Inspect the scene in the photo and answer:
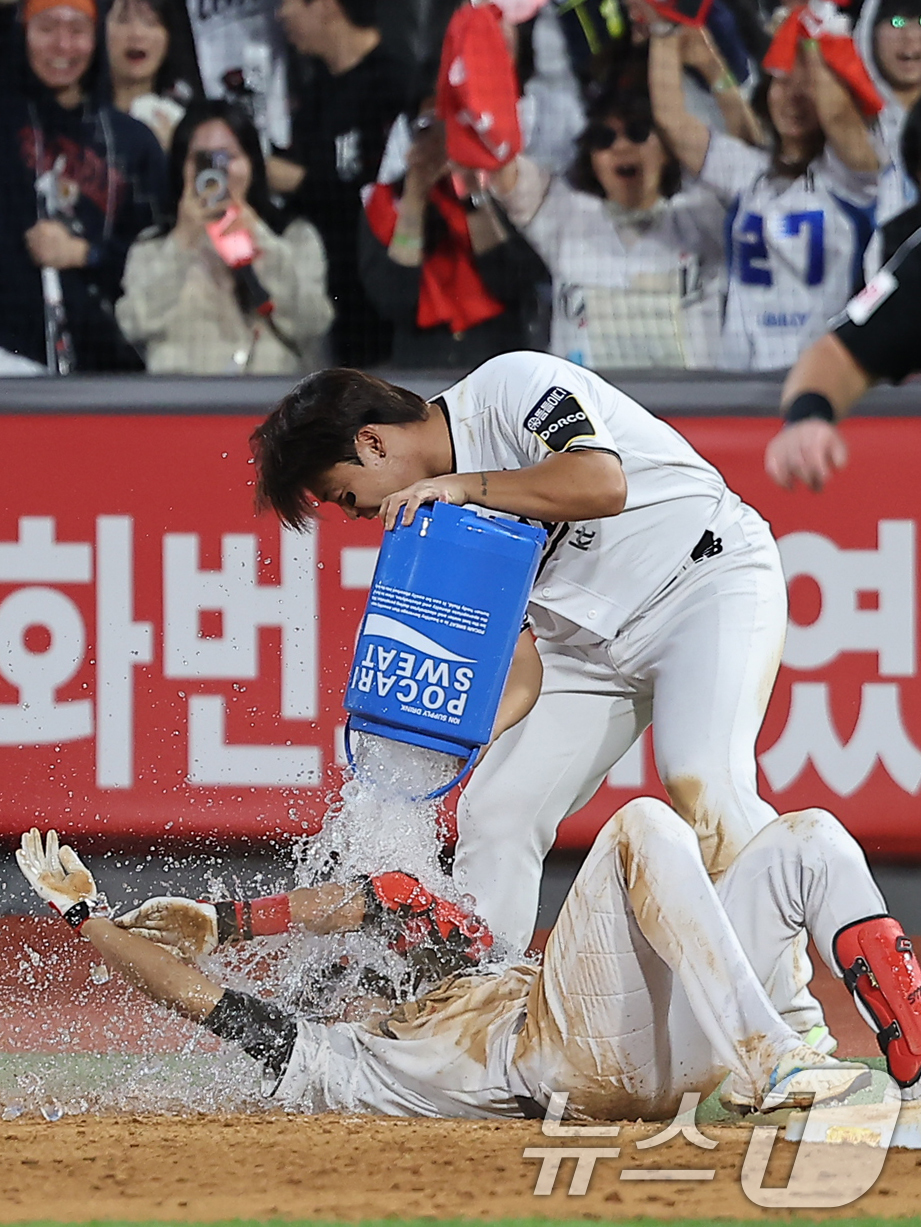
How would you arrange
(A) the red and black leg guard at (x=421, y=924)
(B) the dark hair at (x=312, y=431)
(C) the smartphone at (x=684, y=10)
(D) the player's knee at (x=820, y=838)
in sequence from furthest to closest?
(C) the smartphone at (x=684, y=10), (B) the dark hair at (x=312, y=431), (A) the red and black leg guard at (x=421, y=924), (D) the player's knee at (x=820, y=838)

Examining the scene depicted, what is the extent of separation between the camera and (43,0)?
584 centimetres

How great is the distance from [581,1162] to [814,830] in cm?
67

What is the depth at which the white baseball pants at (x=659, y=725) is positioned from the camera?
3.61 m

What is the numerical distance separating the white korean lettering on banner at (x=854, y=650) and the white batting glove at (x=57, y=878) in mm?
2756

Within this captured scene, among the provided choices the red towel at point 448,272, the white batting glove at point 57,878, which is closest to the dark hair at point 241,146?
the red towel at point 448,272

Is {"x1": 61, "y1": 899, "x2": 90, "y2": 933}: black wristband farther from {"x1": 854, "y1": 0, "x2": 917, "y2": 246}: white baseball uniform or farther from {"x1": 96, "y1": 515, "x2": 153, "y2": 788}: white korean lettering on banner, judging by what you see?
{"x1": 854, "y1": 0, "x2": 917, "y2": 246}: white baseball uniform

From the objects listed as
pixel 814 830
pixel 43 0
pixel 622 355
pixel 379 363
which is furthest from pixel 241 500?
pixel 814 830

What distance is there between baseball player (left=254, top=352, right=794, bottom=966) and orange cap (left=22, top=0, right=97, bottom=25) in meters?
2.93

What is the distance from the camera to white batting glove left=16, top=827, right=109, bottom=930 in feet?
10.2

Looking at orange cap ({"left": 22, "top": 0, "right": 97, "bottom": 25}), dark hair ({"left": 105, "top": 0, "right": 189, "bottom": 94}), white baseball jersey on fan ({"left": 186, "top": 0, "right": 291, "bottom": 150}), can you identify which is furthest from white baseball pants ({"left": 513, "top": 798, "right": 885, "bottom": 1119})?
orange cap ({"left": 22, "top": 0, "right": 97, "bottom": 25})

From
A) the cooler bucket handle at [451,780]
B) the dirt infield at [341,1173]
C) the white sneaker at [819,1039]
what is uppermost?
the cooler bucket handle at [451,780]

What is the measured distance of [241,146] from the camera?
5793 millimetres

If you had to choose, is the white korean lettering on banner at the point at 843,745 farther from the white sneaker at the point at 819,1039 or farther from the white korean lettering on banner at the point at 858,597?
the white sneaker at the point at 819,1039

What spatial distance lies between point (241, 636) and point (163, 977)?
252 centimetres
